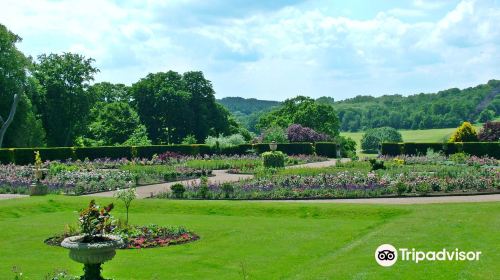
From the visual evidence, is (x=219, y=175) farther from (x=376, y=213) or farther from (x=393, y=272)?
(x=393, y=272)

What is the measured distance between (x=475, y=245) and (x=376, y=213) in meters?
5.55

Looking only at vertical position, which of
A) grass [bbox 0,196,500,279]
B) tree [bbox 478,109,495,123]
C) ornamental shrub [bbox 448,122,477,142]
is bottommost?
grass [bbox 0,196,500,279]

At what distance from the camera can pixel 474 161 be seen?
123 ft

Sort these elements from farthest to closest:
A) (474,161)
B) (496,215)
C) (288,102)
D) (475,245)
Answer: (288,102), (474,161), (496,215), (475,245)

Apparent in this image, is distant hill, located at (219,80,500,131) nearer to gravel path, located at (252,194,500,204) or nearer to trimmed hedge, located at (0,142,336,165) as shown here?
trimmed hedge, located at (0,142,336,165)

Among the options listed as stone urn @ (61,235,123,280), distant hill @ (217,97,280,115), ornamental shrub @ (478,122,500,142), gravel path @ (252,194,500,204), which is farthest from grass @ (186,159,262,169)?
distant hill @ (217,97,280,115)

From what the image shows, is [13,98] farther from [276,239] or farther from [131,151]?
[276,239]

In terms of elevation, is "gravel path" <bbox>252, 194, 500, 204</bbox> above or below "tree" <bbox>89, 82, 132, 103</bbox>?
below

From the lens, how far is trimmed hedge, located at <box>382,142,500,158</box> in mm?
45787

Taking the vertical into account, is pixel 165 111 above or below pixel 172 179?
above

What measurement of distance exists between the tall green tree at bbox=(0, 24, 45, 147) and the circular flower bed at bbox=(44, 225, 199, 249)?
41509 millimetres

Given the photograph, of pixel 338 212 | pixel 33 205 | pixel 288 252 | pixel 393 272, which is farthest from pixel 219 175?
pixel 393 272

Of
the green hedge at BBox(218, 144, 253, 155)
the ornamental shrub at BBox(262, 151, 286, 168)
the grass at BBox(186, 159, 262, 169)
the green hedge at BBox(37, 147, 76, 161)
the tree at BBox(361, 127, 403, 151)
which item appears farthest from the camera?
the tree at BBox(361, 127, 403, 151)

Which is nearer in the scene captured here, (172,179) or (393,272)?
(393,272)
